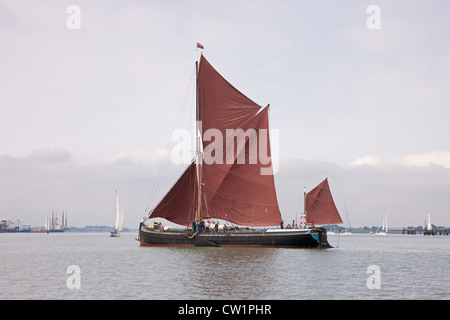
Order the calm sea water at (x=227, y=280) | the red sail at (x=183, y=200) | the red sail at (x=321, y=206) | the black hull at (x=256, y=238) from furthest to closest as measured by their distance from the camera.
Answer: the red sail at (x=321, y=206), the red sail at (x=183, y=200), the black hull at (x=256, y=238), the calm sea water at (x=227, y=280)

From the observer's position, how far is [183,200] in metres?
57.2

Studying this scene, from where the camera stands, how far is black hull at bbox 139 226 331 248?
5356 cm

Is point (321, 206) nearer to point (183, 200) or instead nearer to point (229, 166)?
point (229, 166)

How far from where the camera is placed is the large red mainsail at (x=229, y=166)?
55500mm

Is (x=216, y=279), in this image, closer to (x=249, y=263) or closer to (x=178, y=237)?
(x=249, y=263)

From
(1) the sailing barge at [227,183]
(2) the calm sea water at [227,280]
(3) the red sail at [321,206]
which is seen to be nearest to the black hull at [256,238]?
(1) the sailing barge at [227,183]

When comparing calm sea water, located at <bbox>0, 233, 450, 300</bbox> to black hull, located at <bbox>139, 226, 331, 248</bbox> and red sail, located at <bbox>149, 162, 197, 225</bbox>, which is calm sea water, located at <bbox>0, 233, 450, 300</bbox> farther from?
red sail, located at <bbox>149, 162, 197, 225</bbox>

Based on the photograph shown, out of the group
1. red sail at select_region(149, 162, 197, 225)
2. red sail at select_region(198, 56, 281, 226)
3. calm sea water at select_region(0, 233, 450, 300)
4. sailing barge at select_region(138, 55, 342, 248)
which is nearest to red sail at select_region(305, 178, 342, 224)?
sailing barge at select_region(138, 55, 342, 248)

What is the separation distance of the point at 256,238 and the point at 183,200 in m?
10.5

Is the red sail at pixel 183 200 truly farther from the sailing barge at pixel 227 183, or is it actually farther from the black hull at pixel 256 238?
the black hull at pixel 256 238

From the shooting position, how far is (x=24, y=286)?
28.1 metres

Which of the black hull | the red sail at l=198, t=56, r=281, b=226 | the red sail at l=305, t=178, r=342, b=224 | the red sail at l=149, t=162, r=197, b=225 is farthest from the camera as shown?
the red sail at l=305, t=178, r=342, b=224

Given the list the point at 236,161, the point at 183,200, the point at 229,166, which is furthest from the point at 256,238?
the point at 183,200
